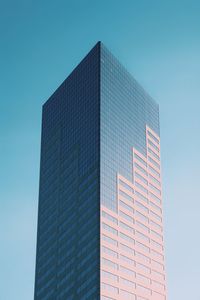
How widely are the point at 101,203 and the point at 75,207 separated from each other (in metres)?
16.8

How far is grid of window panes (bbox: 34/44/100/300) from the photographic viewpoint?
158 m

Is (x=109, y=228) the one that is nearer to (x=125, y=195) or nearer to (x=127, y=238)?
(x=127, y=238)

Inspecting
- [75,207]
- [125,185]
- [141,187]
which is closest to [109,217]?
[75,207]

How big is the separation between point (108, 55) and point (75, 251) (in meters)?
74.4

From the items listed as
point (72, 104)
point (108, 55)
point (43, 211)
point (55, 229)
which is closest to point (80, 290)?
point (55, 229)

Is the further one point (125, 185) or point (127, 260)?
point (125, 185)

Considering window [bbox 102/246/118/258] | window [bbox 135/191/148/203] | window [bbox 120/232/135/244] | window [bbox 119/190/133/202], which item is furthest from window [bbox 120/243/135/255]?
window [bbox 135/191/148/203]

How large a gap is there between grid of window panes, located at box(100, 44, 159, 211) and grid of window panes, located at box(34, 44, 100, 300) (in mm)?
2701

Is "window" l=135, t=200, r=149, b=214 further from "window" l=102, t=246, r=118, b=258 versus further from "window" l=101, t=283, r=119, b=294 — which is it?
"window" l=101, t=283, r=119, b=294

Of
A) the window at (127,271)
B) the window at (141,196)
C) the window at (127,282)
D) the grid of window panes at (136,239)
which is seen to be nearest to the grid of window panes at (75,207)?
the grid of window panes at (136,239)

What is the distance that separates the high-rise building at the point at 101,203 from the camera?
156750mm

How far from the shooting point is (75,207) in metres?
174

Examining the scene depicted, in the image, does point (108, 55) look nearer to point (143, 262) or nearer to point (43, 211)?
point (43, 211)

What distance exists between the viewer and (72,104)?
649 ft
